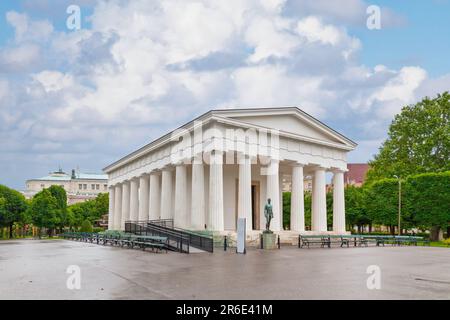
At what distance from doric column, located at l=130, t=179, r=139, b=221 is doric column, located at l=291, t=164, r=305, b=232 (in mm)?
22582

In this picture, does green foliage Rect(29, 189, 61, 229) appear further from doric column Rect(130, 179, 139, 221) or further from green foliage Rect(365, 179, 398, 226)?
green foliage Rect(365, 179, 398, 226)

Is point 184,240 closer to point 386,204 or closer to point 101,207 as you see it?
point 386,204

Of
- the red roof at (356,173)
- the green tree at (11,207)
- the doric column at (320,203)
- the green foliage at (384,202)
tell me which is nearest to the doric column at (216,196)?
the doric column at (320,203)

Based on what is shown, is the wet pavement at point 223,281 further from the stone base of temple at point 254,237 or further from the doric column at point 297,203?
the doric column at point 297,203

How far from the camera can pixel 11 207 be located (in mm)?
87875

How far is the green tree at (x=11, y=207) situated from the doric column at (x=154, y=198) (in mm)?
45892

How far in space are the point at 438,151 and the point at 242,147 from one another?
33772 millimetres

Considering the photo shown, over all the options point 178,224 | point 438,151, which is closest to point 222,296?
point 178,224

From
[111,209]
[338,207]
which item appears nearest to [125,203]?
[111,209]

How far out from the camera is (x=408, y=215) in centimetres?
5512

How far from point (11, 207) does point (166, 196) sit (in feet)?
177

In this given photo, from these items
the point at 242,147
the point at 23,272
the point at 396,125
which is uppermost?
the point at 396,125
